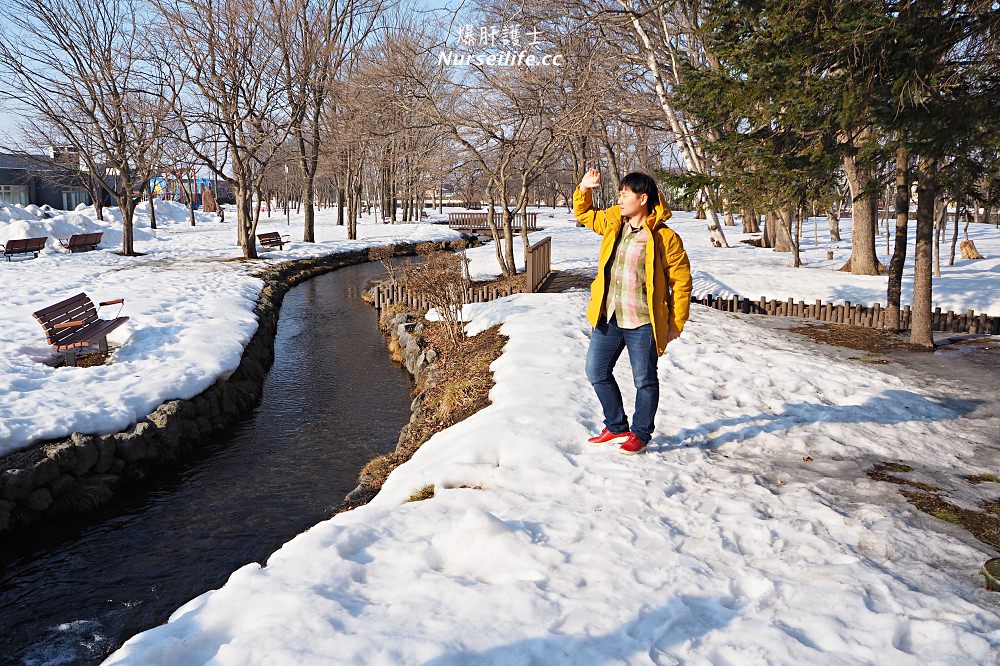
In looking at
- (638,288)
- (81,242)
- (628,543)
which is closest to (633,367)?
(638,288)

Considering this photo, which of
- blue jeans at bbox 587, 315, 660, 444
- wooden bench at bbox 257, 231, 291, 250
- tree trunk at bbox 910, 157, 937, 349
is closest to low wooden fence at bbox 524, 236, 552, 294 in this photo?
tree trunk at bbox 910, 157, 937, 349

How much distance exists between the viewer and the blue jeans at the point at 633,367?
509cm

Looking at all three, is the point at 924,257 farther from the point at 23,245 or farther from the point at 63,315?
the point at 23,245

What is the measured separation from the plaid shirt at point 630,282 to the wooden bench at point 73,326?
311 inches

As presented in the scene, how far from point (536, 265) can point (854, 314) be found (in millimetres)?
7415

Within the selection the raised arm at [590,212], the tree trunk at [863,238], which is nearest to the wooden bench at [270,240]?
the tree trunk at [863,238]

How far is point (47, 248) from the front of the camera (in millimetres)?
25062

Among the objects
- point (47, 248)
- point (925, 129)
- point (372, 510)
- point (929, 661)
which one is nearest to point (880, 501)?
point (929, 661)

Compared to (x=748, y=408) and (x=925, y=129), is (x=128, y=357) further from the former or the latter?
(x=925, y=129)

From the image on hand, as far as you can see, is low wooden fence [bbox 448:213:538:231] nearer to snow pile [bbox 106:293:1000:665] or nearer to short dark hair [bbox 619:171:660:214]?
snow pile [bbox 106:293:1000:665]

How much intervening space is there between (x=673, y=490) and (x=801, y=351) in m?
6.29

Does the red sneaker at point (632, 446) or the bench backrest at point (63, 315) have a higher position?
the bench backrest at point (63, 315)

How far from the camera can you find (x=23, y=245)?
22.2 m

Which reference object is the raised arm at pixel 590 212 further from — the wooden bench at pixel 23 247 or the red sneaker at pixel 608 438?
the wooden bench at pixel 23 247
